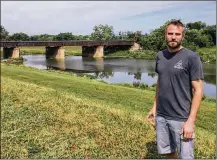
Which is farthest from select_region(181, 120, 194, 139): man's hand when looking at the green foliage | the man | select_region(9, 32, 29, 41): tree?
select_region(9, 32, 29, 41): tree

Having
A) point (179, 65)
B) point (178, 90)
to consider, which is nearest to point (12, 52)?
point (178, 90)

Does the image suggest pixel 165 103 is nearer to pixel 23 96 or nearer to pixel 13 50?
pixel 23 96

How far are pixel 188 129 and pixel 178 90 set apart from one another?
2.02 feet

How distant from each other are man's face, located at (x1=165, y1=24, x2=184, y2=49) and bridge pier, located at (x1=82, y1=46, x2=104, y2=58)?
73.0 m

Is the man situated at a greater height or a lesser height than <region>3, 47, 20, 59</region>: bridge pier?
greater

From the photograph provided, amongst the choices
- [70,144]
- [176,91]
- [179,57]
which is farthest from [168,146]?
[70,144]

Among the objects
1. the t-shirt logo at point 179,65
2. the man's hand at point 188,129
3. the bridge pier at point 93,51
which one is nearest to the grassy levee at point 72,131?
the man's hand at point 188,129

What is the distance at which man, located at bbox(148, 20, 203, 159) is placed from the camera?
5.55m

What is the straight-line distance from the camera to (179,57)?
5.60 metres

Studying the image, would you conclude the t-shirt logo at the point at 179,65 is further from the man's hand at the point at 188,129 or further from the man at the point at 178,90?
the man's hand at the point at 188,129

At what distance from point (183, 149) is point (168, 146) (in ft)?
1.46

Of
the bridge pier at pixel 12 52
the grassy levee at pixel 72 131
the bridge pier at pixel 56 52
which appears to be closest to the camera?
the grassy levee at pixel 72 131

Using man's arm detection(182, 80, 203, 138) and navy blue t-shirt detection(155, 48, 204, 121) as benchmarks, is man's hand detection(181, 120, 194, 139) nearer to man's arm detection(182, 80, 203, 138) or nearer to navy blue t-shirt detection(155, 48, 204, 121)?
man's arm detection(182, 80, 203, 138)

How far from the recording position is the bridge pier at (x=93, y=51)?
80.3 m
